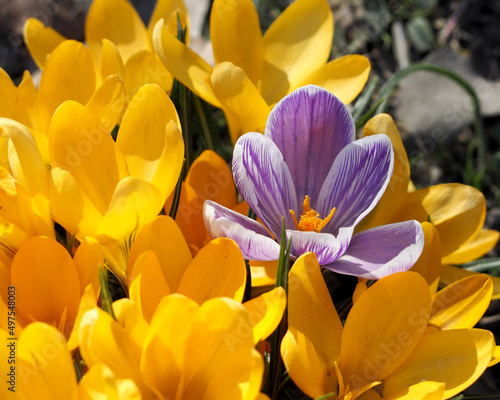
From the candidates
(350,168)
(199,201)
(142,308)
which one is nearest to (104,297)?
(142,308)

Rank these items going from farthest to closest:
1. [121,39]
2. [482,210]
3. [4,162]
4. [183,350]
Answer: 1. [121,39]
2. [482,210]
3. [4,162]
4. [183,350]

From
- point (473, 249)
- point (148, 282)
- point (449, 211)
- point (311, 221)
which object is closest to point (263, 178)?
point (311, 221)

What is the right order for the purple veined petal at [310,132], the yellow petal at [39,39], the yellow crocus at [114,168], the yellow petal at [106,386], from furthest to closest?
the yellow petal at [39,39] → the purple veined petal at [310,132] → the yellow crocus at [114,168] → the yellow petal at [106,386]

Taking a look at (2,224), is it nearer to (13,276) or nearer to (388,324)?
(13,276)

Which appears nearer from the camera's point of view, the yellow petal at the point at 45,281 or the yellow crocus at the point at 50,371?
the yellow crocus at the point at 50,371

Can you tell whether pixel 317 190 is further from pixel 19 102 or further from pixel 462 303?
pixel 19 102

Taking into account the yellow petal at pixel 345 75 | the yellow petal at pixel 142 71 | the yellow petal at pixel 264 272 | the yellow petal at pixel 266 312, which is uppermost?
the yellow petal at pixel 142 71

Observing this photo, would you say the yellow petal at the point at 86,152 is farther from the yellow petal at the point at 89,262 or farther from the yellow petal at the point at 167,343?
the yellow petal at the point at 167,343

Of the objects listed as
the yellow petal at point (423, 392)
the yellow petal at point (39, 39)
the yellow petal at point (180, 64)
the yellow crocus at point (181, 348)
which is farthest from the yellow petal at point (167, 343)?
the yellow petal at point (39, 39)
